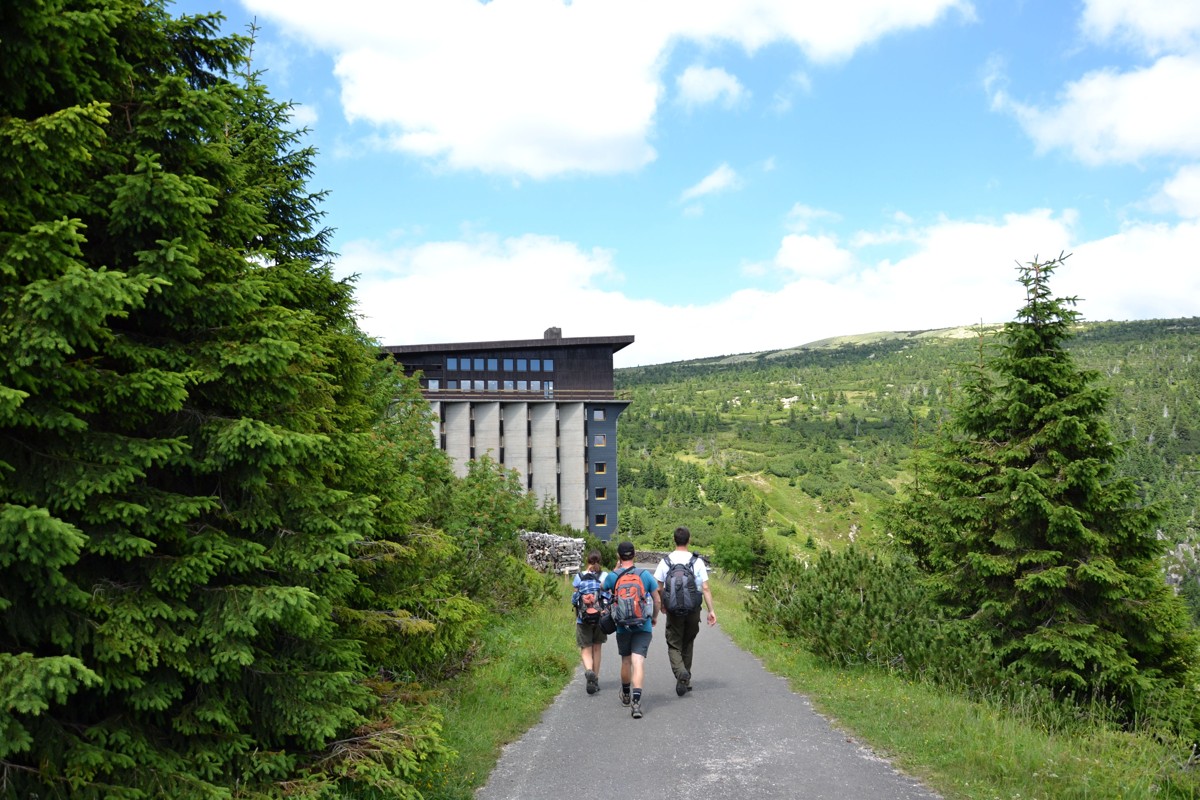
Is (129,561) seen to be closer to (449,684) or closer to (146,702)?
(146,702)

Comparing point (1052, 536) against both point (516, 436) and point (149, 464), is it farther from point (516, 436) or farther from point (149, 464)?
point (516, 436)

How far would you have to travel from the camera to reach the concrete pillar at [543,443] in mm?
58469

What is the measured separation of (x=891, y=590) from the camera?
12.8 meters

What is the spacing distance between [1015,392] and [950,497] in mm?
2412

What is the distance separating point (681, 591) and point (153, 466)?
245 inches

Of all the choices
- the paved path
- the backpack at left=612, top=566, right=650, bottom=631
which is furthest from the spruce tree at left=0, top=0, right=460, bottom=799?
the backpack at left=612, top=566, right=650, bottom=631

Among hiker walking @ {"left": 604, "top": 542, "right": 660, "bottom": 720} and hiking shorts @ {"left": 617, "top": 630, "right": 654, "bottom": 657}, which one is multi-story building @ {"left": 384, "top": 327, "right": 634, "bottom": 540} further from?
hiking shorts @ {"left": 617, "top": 630, "right": 654, "bottom": 657}

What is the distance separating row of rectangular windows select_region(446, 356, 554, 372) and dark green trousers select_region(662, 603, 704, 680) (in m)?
49.9

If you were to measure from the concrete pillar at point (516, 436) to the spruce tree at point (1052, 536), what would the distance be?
4361 cm

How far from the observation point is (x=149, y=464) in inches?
187

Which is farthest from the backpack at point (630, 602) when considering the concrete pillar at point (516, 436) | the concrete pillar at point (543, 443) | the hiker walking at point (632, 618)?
the concrete pillar at point (543, 443)

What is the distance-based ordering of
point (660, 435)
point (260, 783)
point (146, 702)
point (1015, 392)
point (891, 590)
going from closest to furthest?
point (146, 702)
point (260, 783)
point (891, 590)
point (1015, 392)
point (660, 435)

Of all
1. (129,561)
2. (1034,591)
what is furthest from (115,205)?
(1034,591)

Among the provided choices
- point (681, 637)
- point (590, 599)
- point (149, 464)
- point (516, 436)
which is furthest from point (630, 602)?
point (516, 436)
